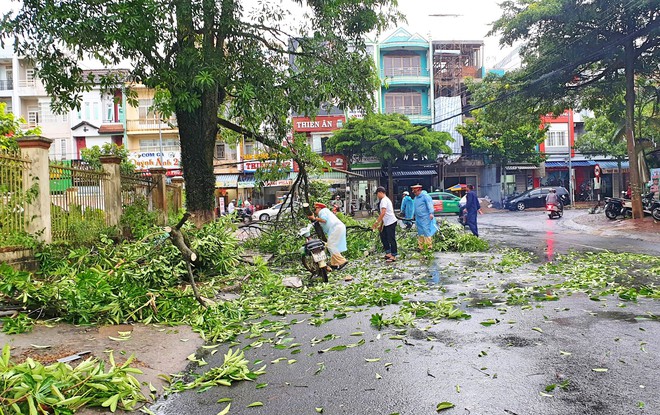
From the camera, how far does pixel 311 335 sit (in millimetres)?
5453

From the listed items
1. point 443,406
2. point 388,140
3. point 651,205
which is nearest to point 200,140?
point 443,406

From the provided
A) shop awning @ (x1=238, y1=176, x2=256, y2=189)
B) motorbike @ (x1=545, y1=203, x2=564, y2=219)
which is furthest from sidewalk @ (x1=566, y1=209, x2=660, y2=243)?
shop awning @ (x1=238, y1=176, x2=256, y2=189)

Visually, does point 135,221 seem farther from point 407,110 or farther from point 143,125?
point 407,110

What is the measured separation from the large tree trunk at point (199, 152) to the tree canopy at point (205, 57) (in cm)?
2

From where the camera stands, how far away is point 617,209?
22.0 meters

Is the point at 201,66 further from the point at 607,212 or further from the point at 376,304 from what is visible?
the point at 607,212

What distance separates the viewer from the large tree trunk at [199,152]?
1186 centimetres

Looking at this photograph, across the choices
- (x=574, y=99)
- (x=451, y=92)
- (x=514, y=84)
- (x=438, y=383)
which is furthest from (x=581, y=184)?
(x=438, y=383)

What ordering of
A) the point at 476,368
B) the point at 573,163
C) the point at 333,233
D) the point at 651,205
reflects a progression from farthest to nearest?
the point at 573,163 → the point at 651,205 → the point at 333,233 → the point at 476,368

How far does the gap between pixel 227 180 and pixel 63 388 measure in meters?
37.3

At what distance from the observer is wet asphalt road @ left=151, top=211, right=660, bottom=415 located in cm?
339

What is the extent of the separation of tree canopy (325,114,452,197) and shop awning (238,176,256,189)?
692 centimetres

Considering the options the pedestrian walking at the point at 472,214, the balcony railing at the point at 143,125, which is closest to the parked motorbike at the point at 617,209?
the pedestrian walking at the point at 472,214

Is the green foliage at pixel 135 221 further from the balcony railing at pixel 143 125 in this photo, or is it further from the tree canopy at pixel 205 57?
the balcony railing at pixel 143 125
